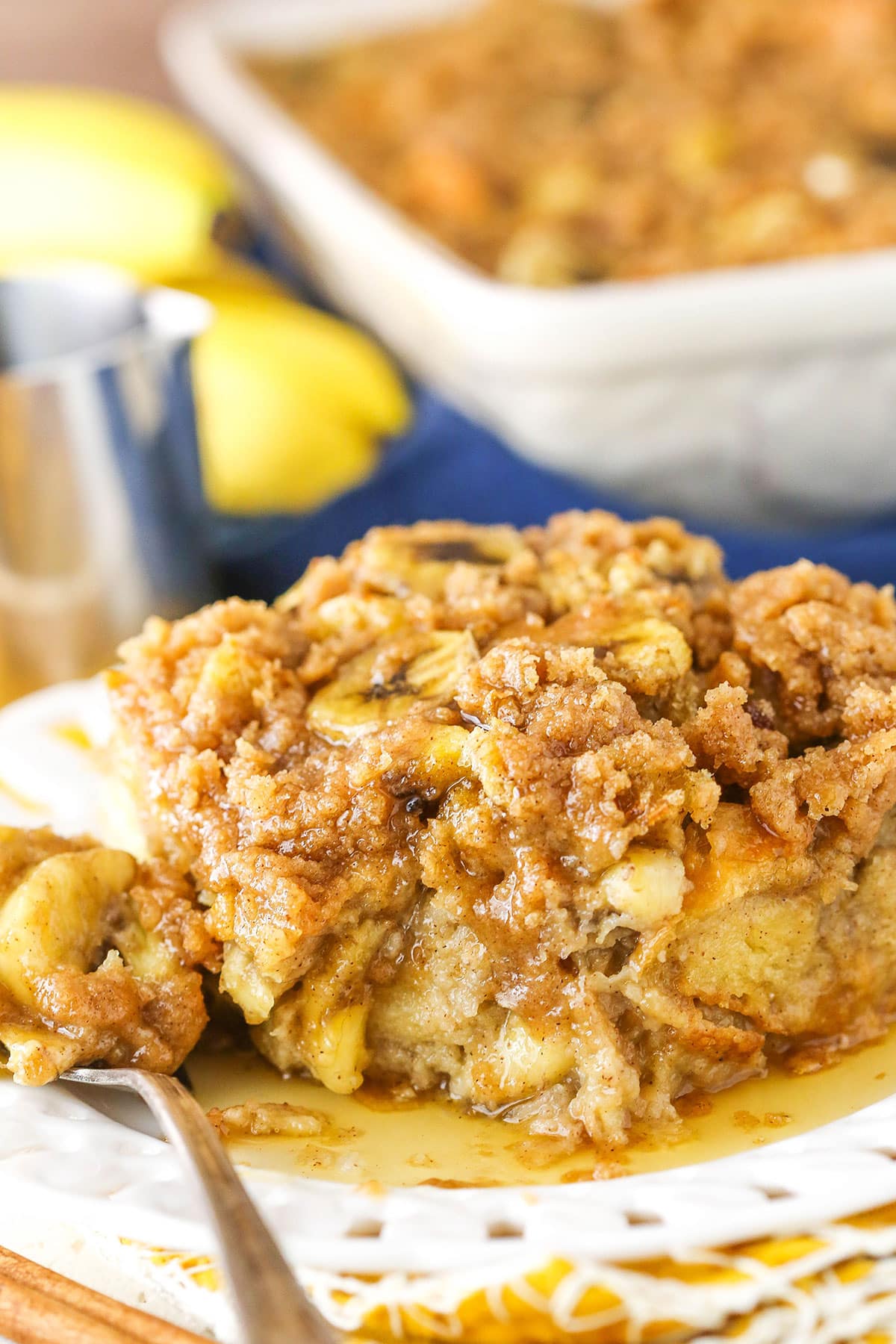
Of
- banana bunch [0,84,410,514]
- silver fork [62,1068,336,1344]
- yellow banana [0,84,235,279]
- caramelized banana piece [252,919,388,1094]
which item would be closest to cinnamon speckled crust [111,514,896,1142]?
caramelized banana piece [252,919,388,1094]

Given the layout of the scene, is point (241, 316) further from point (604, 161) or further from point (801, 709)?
point (801, 709)

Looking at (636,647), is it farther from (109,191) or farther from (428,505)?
(109,191)

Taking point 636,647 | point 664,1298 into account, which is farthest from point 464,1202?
point 636,647

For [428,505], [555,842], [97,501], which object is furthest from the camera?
[428,505]

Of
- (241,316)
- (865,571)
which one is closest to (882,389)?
(865,571)

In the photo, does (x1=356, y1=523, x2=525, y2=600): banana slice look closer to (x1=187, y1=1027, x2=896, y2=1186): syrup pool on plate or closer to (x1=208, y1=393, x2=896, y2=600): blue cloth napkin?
(x1=187, y1=1027, x2=896, y2=1186): syrup pool on plate

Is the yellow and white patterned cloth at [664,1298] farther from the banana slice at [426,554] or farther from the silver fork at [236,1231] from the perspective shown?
the banana slice at [426,554]

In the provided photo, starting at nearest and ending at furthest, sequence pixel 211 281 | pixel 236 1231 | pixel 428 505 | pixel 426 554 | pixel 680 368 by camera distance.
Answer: pixel 236 1231, pixel 426 554, pixel 680 368, pixel 428 505, pixel 211 281

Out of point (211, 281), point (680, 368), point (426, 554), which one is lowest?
point (426, 554)
